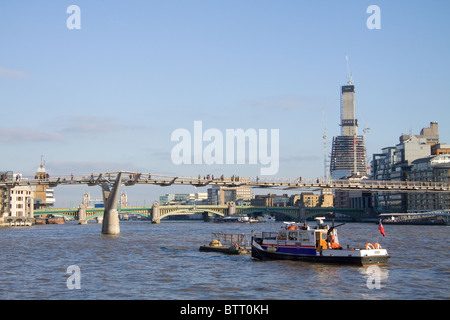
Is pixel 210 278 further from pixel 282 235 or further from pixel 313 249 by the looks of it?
pixel 282 235

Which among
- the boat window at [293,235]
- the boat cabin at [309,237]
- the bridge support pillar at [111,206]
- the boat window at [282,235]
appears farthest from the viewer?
the bridge support pillar at [111,206]

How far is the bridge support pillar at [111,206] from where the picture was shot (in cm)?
10906

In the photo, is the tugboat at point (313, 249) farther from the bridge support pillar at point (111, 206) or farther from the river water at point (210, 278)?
the bridge support pillar at point (111, 206)

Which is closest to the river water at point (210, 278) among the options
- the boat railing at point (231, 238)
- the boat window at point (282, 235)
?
the boat window at point (282, 235)

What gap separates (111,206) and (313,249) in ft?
Result: 196

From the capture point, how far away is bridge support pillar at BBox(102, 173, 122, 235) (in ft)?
358

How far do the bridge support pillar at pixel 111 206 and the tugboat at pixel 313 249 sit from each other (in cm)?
5003

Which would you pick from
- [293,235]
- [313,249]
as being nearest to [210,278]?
[313,249]

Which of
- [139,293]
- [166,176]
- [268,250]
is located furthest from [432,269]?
[166,176]

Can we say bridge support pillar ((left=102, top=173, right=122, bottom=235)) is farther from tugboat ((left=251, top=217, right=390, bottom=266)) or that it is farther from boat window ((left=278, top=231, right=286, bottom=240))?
boat window ((left=278, top=231, right=286, bottom=240))

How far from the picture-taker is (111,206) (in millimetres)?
110000

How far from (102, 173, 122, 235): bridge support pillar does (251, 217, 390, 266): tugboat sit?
50032mm

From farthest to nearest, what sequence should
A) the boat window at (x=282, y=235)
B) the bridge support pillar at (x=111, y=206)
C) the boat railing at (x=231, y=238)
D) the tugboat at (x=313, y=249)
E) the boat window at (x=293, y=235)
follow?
the bridge support pillar at (x=111, y=206)
the boat railing at (x=231, y=238)
the boat window at (x=282, y=235)
the boat window at (x=293, y=235)
the tugboat at (x=313, y=249)
